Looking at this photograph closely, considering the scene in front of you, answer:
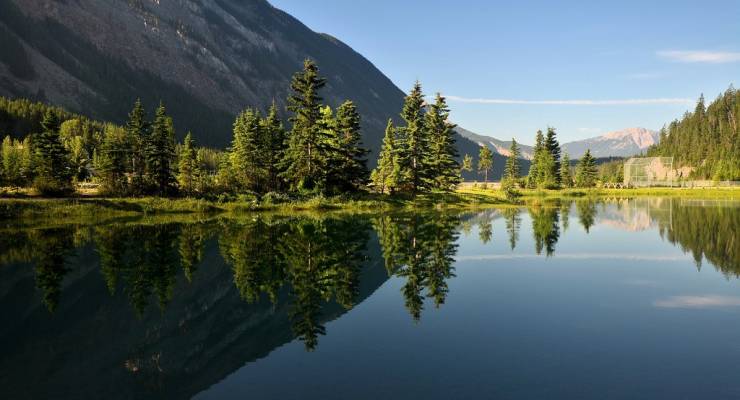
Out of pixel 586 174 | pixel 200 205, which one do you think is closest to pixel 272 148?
pixel 200 205

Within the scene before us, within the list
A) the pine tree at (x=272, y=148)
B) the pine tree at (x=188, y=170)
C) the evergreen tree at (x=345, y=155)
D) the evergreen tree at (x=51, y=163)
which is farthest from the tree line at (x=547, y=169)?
the evergreen tree at (x=51, y=163)

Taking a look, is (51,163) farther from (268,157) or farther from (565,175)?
(565,175)

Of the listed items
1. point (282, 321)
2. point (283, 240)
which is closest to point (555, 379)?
point (282, 321)

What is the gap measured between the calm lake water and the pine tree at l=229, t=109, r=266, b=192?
4217 cm

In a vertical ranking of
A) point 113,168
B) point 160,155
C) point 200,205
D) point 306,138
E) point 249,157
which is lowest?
point 200,205

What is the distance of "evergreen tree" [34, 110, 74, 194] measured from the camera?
62.3m

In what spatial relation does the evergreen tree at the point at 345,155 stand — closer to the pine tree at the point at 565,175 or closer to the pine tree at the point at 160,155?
the pine tree at the point at 160,155

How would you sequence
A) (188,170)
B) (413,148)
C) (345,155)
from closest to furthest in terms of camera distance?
1. (345,155)
2. (188,170)
3. (413,148)

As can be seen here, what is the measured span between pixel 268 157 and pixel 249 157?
313cm

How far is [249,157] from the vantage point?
78.3 m

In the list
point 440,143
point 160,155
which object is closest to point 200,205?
point 160,155

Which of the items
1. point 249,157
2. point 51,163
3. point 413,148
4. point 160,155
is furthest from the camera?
point 413,148

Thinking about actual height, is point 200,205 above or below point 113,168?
below

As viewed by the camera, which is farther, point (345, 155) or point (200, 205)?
point (345, 155)
